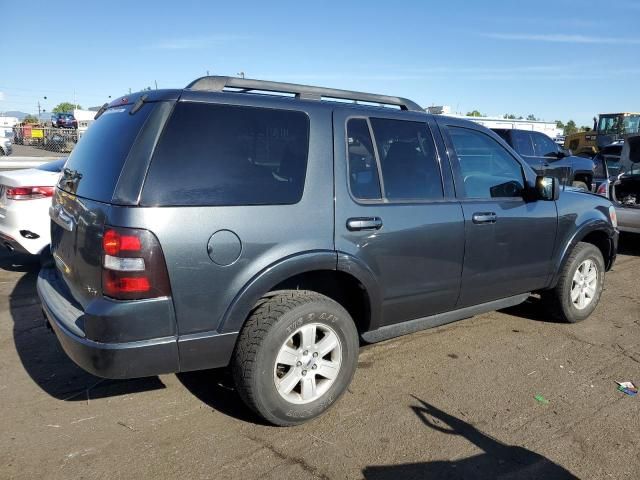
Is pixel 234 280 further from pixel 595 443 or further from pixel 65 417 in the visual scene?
pixel 595 443

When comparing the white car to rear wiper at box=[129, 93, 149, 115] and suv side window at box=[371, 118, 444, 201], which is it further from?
suv side window at box=[371, 118, 444, 201]

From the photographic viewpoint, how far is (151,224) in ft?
8.28

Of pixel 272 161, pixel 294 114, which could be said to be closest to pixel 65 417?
pixel 272 161

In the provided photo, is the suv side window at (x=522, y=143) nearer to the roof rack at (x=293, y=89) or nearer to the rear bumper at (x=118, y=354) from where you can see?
the roof rack at (x=293, y=89)

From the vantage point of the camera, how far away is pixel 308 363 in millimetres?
3090

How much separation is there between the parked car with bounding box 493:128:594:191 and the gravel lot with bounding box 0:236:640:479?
795 centimetres

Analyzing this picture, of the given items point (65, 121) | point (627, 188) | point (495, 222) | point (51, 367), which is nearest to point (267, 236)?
point (495, 222)

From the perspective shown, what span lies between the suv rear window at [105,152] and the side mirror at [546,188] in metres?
3.07

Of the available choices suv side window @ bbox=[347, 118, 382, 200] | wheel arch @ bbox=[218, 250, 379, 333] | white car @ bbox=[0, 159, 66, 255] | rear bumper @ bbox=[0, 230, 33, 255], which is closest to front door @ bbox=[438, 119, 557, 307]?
suv side window @ bbox=[347, 118, 382, 200]

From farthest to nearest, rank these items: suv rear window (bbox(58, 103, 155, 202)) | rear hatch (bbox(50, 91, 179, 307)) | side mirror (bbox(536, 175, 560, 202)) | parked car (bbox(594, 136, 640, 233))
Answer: parked car (bbox(594, 136, 640, 233))
side mirror (bbox(536, 175, 560, 202))
suv rear window (bbox(58, 103, 155, 202))
rear hatch (bbox(50, 91, 179, 307))

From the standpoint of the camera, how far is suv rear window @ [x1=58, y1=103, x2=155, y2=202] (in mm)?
2729

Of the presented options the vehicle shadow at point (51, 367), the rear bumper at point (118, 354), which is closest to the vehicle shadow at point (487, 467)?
the rear bumper at point (118, 354)

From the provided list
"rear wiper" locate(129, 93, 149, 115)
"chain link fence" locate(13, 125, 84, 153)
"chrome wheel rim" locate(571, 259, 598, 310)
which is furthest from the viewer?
"chain link fence" locate(13, 125, 84, 153)

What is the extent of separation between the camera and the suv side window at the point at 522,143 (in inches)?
466
